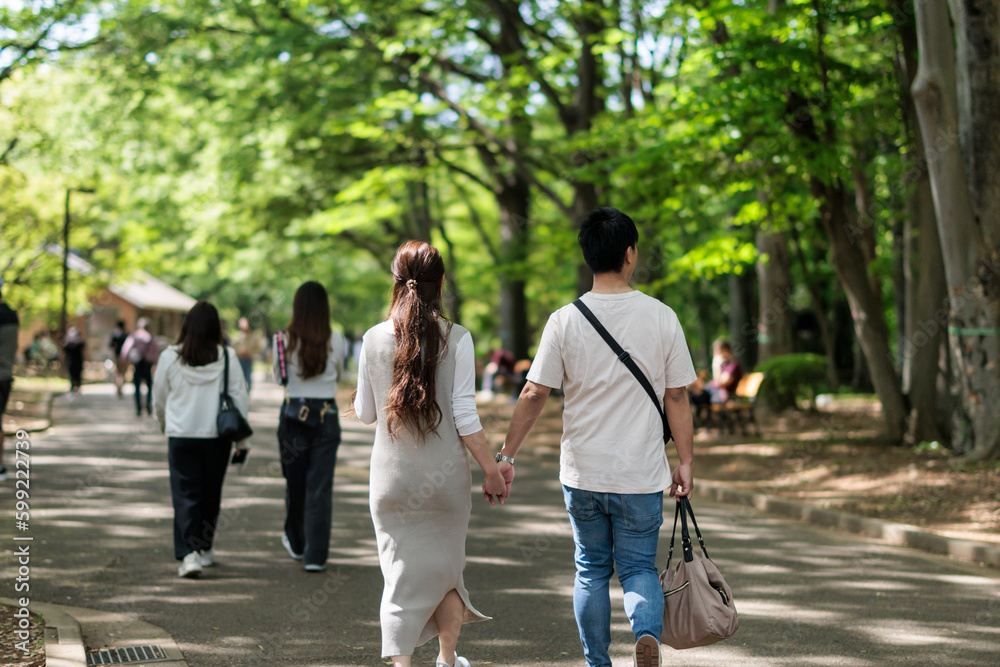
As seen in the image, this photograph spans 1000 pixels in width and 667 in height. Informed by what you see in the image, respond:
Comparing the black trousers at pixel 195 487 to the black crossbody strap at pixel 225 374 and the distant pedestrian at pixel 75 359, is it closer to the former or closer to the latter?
the black crossbody strap at pixel 225 374

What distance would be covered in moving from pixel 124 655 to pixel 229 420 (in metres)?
2.07

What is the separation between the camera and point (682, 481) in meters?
3.99

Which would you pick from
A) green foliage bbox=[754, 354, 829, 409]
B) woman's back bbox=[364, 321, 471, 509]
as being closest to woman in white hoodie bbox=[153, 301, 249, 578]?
woman's back bbox=[364, 321, 471, 509]

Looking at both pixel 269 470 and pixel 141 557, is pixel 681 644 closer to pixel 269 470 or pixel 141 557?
pixel 141 557

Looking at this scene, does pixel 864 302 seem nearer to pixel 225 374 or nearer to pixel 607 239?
pixel 225 374

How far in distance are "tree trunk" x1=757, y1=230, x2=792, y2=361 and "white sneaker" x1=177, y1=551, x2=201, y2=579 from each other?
13.6 meters

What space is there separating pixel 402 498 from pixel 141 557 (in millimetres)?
3921

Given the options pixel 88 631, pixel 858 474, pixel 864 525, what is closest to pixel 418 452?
pixel 88 631

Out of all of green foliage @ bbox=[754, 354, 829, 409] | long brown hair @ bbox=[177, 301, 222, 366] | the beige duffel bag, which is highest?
long brown hair @ bbox=[177, 301, 222, 366]

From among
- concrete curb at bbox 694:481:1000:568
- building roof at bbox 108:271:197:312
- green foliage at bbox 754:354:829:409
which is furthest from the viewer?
building roof at bbox 108:271:197:312

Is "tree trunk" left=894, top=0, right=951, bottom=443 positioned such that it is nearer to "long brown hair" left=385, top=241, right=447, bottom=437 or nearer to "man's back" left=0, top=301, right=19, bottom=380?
"long brown hair" left=385, top=241, right=447, bottom=437

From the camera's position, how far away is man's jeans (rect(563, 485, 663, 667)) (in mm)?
3832

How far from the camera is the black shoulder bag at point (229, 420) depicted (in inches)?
259

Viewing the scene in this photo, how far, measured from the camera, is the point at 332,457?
689cm
